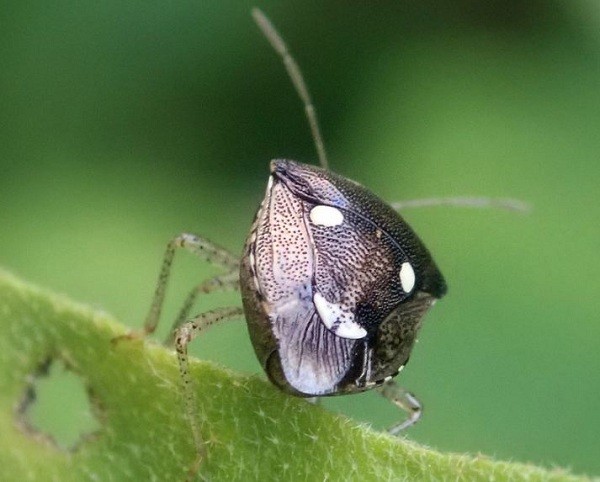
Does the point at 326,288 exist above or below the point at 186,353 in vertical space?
above

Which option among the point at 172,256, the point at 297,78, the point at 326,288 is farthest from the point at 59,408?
the point at 297,78

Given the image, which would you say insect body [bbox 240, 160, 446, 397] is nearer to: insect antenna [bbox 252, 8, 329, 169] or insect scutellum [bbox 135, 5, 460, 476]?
insect scutellum [bbox 135, 5, 460, 476]

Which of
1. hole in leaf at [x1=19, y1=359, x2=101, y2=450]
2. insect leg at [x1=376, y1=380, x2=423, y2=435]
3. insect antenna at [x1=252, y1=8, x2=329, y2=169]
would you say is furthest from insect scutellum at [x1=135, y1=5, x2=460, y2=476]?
insect antenna at [x1=252, y1=8, x2=329, y2=169]

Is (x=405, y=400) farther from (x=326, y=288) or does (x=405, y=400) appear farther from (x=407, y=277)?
(x=326, y=288)

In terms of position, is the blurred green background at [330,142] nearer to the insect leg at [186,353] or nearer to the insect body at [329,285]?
the insect leg at [186,353]

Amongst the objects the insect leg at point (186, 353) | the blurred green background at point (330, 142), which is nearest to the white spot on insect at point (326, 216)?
the insect leg at point (186, 353)

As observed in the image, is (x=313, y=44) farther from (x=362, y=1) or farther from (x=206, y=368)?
(x=206, y=368)
